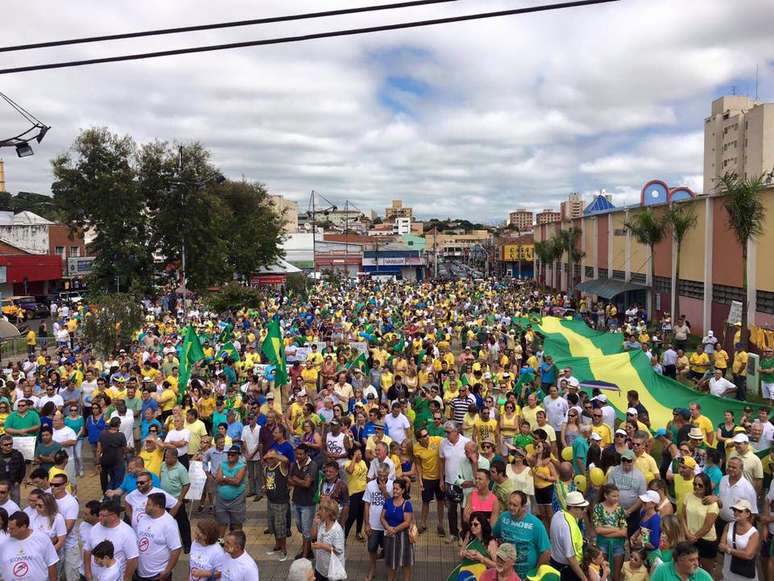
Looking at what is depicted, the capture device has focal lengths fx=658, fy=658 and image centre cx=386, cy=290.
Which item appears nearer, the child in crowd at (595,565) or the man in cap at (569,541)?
the child in crowd at (595,565)

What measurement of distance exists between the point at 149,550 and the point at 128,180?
33.8 m

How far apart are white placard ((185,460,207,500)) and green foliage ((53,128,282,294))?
26.7 m

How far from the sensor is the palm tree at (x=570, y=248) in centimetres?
4624

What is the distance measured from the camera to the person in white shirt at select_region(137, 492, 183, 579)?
18.7ft

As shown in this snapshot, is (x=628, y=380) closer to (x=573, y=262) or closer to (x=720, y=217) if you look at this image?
(x=720, y=217)

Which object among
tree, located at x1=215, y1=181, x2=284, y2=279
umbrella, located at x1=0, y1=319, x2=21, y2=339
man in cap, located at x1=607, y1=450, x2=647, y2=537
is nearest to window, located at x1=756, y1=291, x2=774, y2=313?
man in cap, located at x1=607, y1=450, x2=647, y2=537

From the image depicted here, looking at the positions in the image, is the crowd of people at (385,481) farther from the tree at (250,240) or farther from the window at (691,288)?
the tree at (250,240)

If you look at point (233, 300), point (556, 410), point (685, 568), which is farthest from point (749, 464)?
point (233, 300)

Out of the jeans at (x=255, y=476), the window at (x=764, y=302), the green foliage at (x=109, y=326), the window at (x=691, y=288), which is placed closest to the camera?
the jeans at (x=255, y=476)

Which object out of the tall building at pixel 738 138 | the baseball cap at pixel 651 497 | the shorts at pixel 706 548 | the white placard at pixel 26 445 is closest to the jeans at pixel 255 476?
the white placard at pixel 26 445

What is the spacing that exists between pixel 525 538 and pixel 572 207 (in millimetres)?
124675

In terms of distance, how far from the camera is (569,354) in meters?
14.3

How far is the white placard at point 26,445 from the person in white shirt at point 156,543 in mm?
4468

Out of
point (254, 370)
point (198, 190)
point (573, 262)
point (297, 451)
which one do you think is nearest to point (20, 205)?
point (198, 190)
